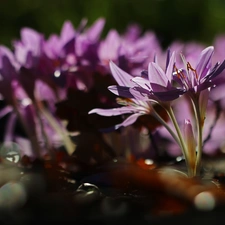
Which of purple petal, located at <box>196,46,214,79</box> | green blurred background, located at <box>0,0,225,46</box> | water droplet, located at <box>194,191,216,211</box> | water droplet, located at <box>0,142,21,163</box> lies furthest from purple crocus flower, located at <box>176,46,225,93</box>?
green blurred background, located at <box>0,0,225,46</box>

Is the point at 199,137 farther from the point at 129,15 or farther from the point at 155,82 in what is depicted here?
the point at 129,15

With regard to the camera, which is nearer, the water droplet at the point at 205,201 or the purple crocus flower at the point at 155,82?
the water droplet at the point at 205,201

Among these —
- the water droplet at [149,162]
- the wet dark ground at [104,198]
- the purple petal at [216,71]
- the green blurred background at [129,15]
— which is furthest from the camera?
the green blurred background at [129,15]

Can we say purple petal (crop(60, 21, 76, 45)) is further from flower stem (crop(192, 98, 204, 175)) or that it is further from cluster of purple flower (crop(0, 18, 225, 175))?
flower stem (crop(192, 98, 204, 175))

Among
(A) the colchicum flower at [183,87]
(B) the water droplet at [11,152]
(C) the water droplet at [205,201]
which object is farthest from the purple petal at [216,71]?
(B) the water droplet at [11,152]

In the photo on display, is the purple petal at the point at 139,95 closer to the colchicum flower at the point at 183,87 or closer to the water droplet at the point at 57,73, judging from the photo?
the colchicum flower at the point at 183,87

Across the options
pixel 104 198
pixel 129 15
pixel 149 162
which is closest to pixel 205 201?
pixel 104 198

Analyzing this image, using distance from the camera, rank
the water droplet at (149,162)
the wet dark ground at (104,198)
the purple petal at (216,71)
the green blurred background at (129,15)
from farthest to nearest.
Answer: the green blurred background at (129,15), the water droplet at (149,162), the purple petal at (216,71), the wet dark ground at (104,198)
